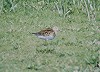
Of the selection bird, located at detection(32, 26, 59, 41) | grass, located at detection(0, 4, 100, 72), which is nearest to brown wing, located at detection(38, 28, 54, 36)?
bird, located at detection(32, 26, 59, 41)

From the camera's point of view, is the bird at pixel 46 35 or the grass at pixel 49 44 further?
the bird at pixel 46 35

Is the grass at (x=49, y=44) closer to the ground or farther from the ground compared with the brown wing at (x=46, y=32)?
closer to the ground

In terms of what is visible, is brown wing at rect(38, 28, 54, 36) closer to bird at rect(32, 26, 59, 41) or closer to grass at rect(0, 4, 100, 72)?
bird at rect(32, 26, 59, 41)

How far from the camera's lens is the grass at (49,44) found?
7457 mm

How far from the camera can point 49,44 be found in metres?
9.15

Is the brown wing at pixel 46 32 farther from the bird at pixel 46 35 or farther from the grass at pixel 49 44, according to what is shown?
the grass at pixel 49 44

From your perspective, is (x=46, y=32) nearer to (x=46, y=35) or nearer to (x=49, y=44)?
(x=46, y=35)

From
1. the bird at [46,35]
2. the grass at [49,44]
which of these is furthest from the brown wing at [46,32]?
the grass at [49,44]

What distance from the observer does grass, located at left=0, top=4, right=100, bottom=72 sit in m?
7.46

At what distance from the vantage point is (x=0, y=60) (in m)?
7.76

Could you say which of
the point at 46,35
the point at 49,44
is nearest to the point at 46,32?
the point at 46,35

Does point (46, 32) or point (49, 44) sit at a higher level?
point (46, 32)

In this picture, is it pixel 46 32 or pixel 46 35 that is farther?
pixel 46 32

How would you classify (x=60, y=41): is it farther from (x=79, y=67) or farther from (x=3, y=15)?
(x=3, y=15)
